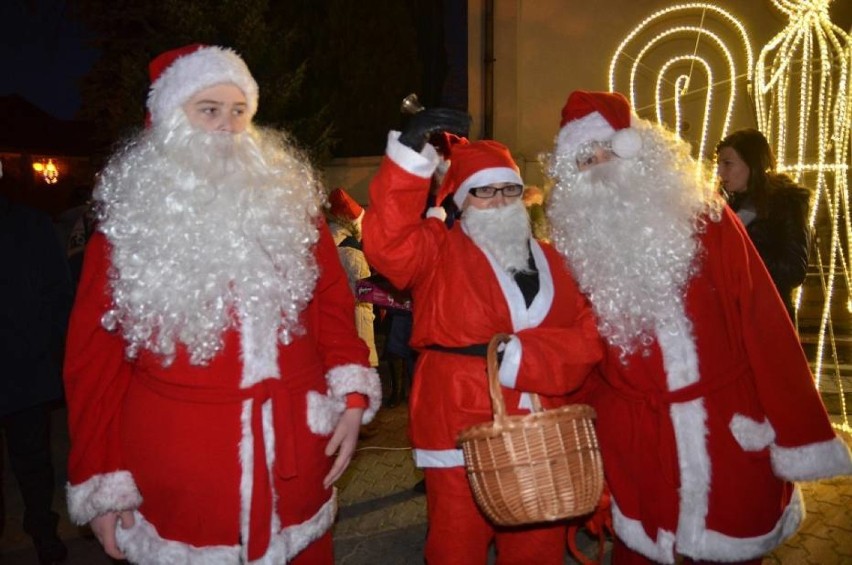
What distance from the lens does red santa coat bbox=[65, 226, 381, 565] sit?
76.4 inches

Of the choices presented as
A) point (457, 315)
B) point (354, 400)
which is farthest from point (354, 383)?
point (457, 315)

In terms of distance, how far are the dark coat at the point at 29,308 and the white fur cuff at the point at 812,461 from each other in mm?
3638

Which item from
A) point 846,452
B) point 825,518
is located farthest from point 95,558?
point 825,518

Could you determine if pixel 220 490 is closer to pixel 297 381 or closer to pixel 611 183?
pixel 297 381

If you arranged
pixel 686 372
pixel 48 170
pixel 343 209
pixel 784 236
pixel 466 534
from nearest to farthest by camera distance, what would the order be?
pixel 686 372 → pixel 466 534 → pixel 784 236 → pixel 343 209 → pixel 48 170

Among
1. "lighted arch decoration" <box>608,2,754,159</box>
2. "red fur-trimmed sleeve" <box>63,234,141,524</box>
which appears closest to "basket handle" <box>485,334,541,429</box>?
"red fur-trimmed sleeve" <box>63,234,141,524</box>

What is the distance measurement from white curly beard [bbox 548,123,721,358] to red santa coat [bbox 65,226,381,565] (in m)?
1.27

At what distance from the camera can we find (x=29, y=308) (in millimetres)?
3537

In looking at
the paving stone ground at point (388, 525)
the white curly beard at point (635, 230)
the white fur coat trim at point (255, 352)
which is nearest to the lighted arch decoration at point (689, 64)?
the paving stone ground at point (388, 525)

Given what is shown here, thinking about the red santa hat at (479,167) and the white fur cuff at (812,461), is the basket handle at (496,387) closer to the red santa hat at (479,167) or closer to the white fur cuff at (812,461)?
the red santa hat at (479,167)

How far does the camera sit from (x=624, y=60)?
9.88 metres

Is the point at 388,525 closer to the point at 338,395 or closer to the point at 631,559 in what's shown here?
the point at 631,559

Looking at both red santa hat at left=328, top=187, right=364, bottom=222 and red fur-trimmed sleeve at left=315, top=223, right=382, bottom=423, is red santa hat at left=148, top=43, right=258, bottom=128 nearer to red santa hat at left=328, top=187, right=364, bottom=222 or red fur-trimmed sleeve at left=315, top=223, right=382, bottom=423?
red fur-trimmed sleeve at left=315, top=223, right=382, bottom=423

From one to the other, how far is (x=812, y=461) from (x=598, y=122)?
1.49 metres
